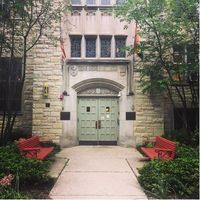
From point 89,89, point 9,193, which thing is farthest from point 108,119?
point 9,193

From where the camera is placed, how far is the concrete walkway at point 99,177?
22.5 ft

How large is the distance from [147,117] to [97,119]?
2466mm

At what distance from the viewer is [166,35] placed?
39.9ft

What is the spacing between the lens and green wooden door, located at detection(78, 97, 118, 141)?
15719mm

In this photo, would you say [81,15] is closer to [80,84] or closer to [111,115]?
[80,84]

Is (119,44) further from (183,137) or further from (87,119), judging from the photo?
(183,137)

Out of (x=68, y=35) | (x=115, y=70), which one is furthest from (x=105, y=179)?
(x=68, y=35)

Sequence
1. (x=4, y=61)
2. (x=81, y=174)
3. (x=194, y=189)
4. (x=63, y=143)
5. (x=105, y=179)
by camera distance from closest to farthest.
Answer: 1. (x=194, y=189)
2. (x=105, y=179)
3. (x=81, y=174)
4. (x=4, y=61)
5. (x=63, y=143)

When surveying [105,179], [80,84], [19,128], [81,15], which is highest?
[81,15]

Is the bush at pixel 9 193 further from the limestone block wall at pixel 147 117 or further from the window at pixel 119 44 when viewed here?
the window at pixel 119 44

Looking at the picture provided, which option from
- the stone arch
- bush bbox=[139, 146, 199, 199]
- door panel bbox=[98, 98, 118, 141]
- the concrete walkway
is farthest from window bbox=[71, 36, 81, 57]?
bush bbox=[139, 146, 199, 199]

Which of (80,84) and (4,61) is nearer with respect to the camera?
(4,61)

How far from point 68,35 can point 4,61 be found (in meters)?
3.32

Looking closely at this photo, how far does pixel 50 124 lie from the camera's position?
1455 centimetres
